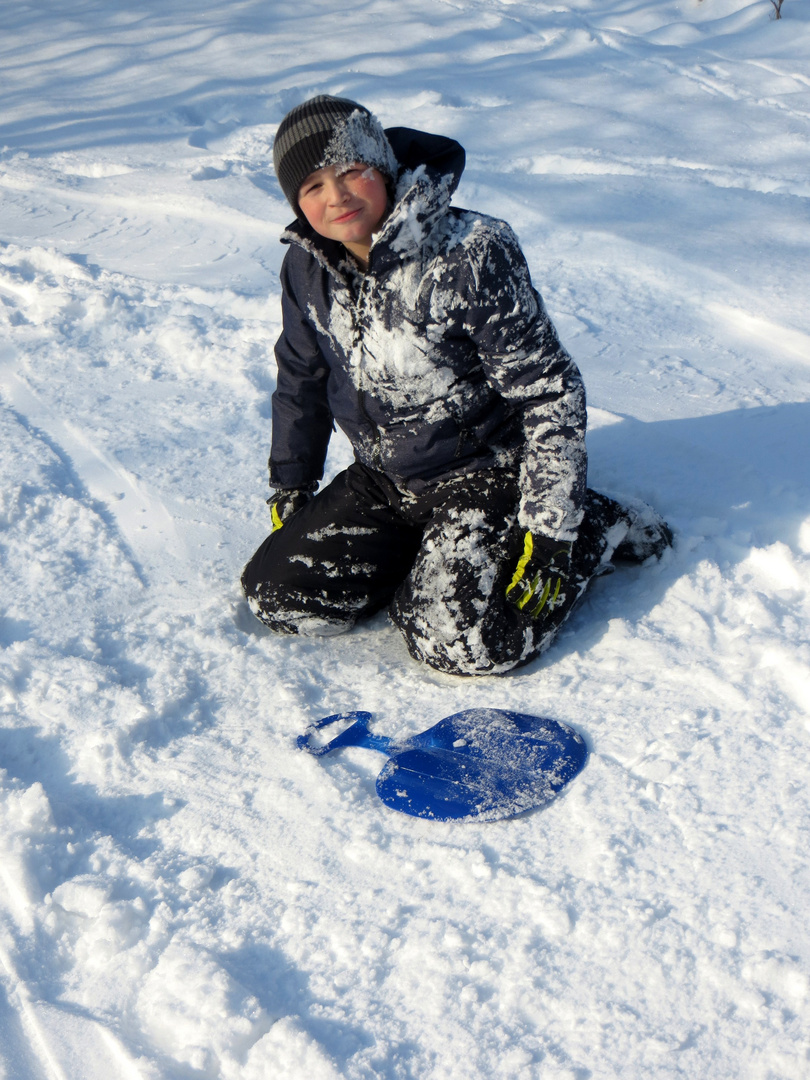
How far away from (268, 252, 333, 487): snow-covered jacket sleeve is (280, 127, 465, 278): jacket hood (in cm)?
23

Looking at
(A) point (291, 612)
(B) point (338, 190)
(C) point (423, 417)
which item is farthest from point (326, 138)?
(A) point (291, 612)

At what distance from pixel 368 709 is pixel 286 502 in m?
0.70

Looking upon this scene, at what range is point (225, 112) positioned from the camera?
19.5ft

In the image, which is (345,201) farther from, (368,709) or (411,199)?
(368,709)

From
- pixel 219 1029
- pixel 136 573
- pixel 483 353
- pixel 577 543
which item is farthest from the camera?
pixel 136 573

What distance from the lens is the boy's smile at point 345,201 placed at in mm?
1778

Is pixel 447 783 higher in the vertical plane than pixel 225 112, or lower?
lower

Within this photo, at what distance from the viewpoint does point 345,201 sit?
1.78 metres

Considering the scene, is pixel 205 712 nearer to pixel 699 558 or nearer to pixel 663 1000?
pixel 663 1000

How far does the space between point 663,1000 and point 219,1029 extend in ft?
2.11

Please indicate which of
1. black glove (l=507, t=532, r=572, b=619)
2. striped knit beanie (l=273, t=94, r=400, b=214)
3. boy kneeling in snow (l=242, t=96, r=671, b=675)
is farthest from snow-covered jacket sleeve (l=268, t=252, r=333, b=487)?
black glove (l=507, t=532, r=572, b=619)

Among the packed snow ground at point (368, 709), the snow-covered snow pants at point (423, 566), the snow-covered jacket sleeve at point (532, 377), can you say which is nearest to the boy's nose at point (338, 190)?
the snow-covered jacket sleeve at point (532, 377)

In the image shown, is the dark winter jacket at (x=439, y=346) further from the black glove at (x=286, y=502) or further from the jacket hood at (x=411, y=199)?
the black glove at (x=286, y=502)

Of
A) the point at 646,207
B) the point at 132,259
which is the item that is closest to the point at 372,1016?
the point at 132,259
